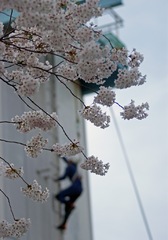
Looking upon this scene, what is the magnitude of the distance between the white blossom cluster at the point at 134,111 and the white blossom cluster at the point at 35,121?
0.30 metres

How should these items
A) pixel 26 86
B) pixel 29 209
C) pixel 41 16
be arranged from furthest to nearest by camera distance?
pixel 29 209 → pixel 26 86 → pixel 41 16

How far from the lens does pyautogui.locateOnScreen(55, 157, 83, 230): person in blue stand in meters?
7.80

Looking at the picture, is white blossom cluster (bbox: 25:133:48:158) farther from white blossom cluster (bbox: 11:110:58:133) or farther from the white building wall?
the white building wall

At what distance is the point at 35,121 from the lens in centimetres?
292

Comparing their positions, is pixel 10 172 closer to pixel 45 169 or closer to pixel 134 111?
pixel 134 111

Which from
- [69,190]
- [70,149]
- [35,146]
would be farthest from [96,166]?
[69,190]

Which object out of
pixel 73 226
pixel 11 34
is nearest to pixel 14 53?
pixel 11 34

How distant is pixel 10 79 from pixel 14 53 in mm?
183

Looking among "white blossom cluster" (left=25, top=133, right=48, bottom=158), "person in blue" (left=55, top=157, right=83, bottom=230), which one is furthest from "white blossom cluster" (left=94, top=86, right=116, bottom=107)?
"person in blue" (left=55, top=157, right=83, bottom=230)

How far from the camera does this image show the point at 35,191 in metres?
2.93

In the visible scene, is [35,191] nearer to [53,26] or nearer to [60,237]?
[53,26]

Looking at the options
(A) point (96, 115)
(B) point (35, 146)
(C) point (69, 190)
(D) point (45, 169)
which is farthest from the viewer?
(C) point (69, 190)

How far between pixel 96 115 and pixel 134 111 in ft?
0.50

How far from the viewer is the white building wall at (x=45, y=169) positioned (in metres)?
6.60
